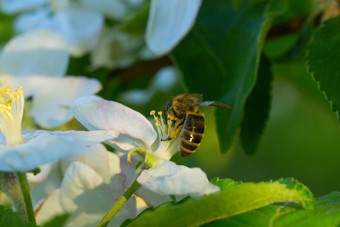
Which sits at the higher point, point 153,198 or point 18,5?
point 18,5

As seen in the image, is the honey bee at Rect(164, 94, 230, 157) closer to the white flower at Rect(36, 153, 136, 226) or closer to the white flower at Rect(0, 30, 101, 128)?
the white flower at Rect(36, 153, 136, 226)

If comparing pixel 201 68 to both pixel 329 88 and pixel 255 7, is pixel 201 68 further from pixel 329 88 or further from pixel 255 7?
pixel 329 88

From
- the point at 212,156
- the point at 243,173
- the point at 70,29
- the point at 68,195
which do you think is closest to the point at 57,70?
the point at 70,29

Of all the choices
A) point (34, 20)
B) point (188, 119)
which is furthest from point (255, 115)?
point (34, 20)

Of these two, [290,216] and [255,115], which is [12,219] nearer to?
[290,216]

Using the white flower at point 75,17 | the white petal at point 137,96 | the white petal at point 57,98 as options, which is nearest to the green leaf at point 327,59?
the white petal at point 57,98

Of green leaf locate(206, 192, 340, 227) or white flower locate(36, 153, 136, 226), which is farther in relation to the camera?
white flower locate(36, 153, 136, 226)

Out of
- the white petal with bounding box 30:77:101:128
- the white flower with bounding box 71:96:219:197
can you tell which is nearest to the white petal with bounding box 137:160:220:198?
the white flower with bounding box 71:96:219:197
